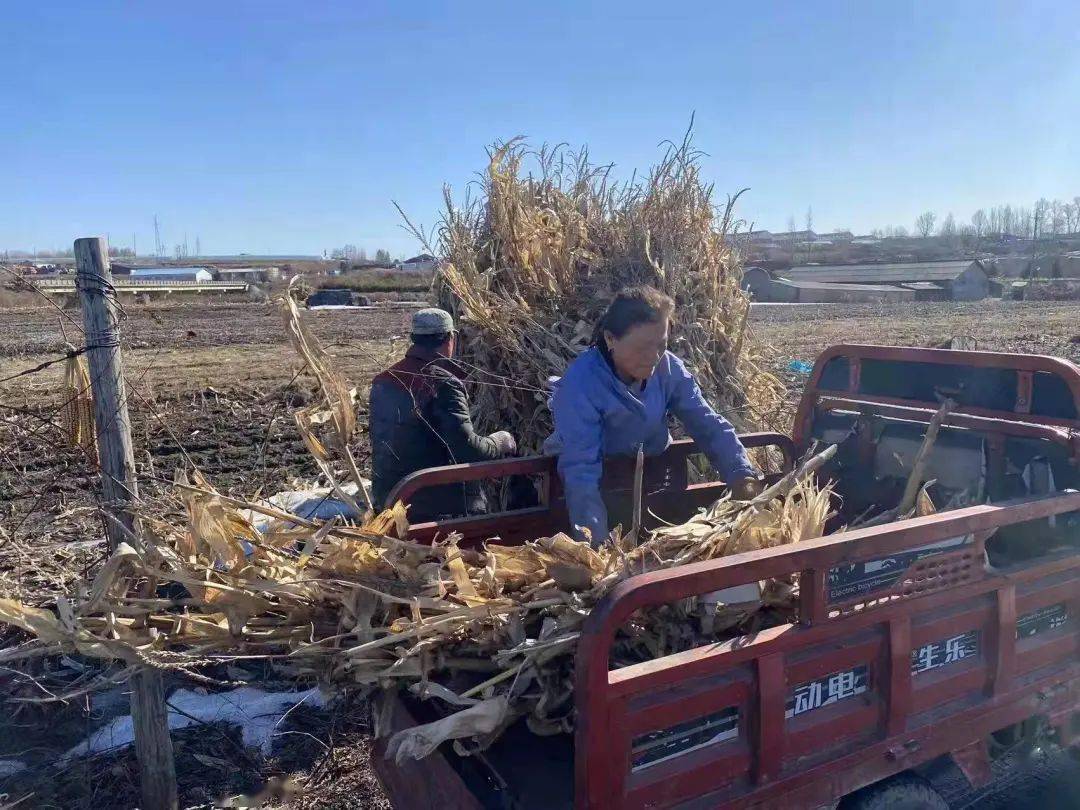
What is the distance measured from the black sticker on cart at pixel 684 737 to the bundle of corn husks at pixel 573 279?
3229mm

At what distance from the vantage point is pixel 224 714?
13.2ft

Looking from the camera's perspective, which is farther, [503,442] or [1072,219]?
[1072,219]

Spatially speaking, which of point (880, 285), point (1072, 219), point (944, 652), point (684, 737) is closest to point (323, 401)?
point (684, 737)

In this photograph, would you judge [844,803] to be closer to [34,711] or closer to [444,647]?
[444,647]

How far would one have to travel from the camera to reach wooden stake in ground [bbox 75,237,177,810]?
318 centimetres

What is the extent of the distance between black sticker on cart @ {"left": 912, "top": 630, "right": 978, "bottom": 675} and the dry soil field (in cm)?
215

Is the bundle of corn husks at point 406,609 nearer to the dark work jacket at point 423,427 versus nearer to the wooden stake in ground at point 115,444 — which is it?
the wooden stake in ground at point 115,444

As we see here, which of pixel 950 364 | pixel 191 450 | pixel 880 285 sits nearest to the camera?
pixel 950 364

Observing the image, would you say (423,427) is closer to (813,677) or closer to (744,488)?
(744,488)

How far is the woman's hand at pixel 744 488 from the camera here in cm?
356

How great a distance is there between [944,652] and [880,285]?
47.4 metres

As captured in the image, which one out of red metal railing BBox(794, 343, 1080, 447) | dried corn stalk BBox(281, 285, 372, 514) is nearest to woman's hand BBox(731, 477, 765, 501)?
red metal railing BBox(794, 343, 1080, 447)

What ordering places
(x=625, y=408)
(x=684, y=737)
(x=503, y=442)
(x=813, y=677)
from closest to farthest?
1. (x=684, y=737)
2. (x=813, y=677)
3. (x=625, y=408)
4. (x=503, y=442)

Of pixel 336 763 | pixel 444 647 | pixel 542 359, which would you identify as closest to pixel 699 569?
pixel 444 647
